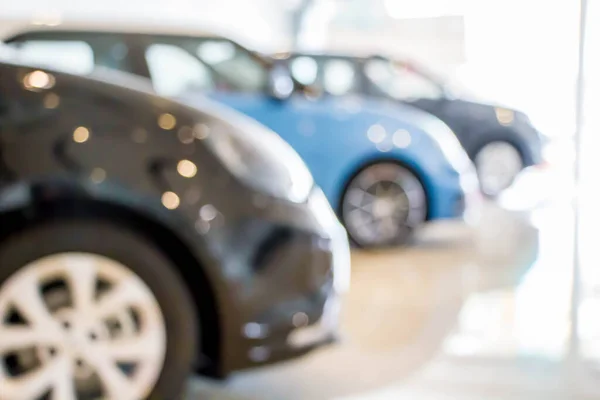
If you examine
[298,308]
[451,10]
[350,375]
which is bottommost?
[350,375]

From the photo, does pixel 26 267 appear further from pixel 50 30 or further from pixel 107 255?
pixel 50 30

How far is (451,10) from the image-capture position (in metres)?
8.12

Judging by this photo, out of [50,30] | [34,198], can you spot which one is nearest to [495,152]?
[50,30]

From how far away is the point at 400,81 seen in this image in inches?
241

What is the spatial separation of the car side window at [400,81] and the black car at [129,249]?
4281mm

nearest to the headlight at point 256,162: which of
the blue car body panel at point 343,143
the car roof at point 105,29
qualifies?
the blue car body panel at point 343,143

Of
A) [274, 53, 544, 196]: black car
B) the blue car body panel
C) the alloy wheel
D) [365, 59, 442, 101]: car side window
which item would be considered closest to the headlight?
the alloy wheel

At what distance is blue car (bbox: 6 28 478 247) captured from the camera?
394 centimetres

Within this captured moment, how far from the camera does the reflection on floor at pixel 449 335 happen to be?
2.27 metres

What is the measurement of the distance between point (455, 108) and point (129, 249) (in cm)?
494

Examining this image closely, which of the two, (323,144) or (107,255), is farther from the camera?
(323,144)

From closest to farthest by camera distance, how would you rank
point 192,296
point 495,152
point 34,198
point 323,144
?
point 34,198 < point 192,296 < point 323,144 < point 495,152

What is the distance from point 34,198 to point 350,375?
1.24m

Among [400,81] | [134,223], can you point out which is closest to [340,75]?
[400,81]
